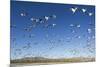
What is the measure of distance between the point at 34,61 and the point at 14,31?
32cm

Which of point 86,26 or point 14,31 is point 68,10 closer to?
point 86,26

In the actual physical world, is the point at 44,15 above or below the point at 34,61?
above

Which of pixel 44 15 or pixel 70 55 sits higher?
pixel 44 15

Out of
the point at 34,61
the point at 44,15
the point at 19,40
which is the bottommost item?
the point at 34,61

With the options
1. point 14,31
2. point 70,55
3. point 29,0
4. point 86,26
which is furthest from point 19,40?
point 86,26

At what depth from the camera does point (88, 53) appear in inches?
91.0

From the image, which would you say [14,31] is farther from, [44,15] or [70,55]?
[70,55]

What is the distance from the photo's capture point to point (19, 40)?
207cm

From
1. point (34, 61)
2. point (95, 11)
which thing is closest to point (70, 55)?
point (34, 61)
